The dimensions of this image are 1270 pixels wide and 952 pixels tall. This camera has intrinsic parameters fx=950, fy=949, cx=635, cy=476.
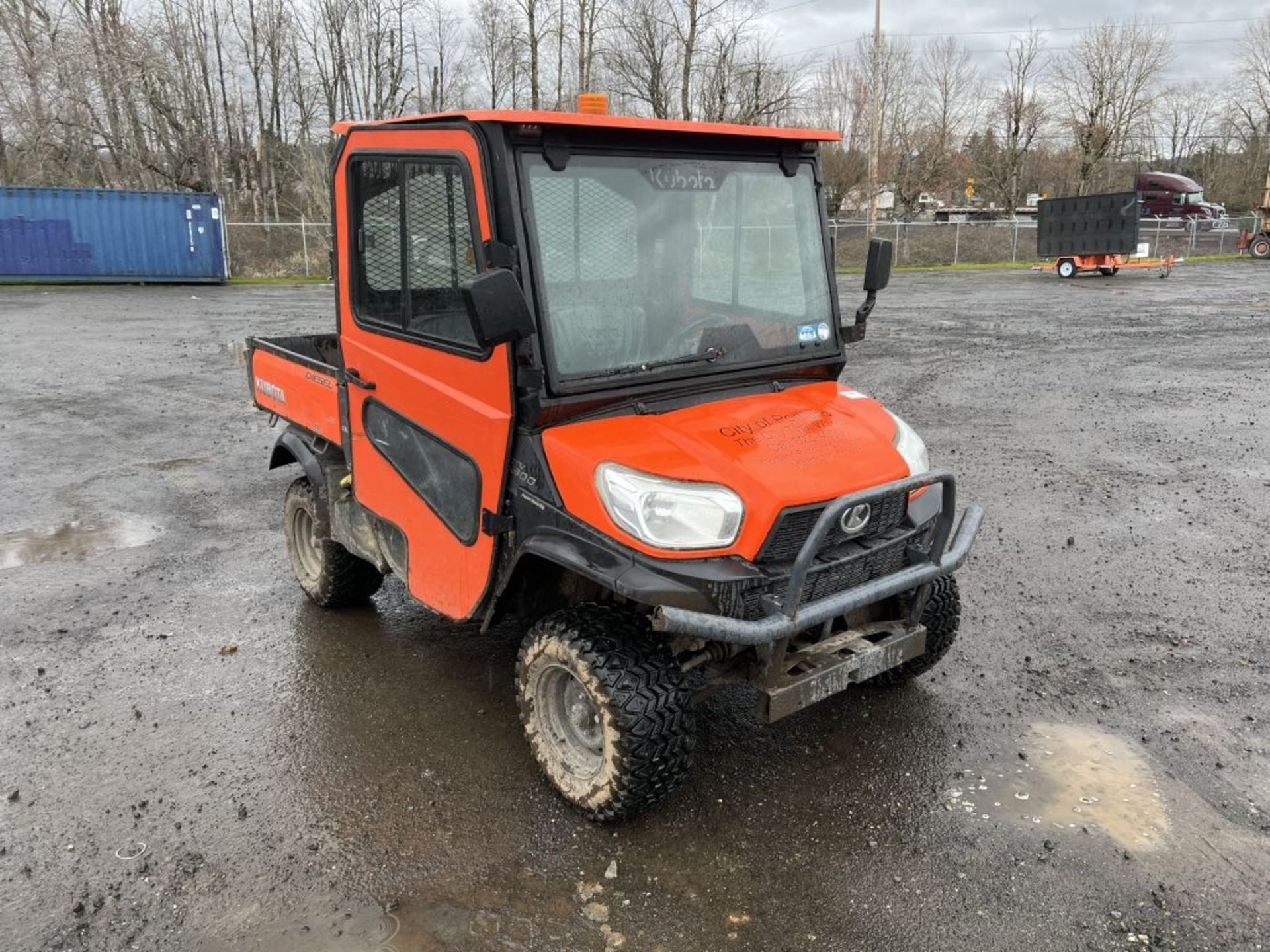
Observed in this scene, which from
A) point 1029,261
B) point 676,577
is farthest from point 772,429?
point 1029,261

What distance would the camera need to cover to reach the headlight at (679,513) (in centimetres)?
306

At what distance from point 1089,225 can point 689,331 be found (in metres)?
26.3

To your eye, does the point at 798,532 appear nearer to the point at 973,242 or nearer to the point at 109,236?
the point at 109,236

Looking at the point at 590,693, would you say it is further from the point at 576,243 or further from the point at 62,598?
the point at 62,598

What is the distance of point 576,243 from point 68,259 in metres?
25.0

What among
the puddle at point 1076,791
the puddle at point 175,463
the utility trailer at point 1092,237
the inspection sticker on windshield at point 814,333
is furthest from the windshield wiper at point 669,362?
the utility trailer at point 1092,237

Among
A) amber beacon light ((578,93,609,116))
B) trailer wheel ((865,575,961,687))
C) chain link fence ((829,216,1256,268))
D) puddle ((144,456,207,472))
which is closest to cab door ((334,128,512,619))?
amber beacon light ((578,93,609,116))

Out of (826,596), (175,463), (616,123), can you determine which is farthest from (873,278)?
(175,463)

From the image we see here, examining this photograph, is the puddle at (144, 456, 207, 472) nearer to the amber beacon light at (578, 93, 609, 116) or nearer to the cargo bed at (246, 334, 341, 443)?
the cargo bed at (246, 334, 341, 443)

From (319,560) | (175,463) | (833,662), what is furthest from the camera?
(175,463)

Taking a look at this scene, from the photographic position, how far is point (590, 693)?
128 inches

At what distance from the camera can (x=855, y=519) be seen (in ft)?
10.7

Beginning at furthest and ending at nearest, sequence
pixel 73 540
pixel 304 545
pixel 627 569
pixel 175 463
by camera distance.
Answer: pixel 175 463 < pixel 73 540 < pixel 304 545 < pixel 627 569

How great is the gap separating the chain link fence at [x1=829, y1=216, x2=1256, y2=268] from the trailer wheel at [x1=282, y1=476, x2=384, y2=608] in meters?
28.7
